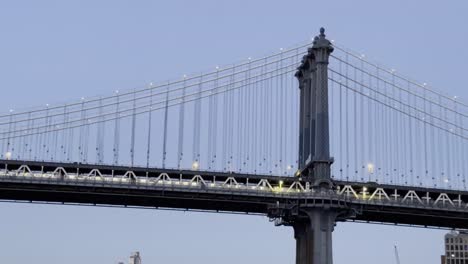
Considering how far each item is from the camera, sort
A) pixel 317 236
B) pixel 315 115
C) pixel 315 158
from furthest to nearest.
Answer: pixel 315 115, pixel 315 158, pixel 317 236

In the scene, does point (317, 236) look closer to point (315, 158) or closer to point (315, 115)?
point (315, 158)

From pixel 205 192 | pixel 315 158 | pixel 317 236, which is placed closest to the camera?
pixel 317 236

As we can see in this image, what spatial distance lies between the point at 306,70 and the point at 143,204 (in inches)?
1031

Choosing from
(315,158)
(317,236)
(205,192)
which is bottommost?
(317,236)

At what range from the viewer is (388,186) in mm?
100500

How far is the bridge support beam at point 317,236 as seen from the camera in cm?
9162

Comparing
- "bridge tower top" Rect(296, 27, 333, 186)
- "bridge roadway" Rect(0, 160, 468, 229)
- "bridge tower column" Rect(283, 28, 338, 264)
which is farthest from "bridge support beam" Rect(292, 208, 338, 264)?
"bridge tower top" Rect(296, 27, 333, 186)

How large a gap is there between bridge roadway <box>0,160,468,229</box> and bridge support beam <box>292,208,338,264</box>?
147cm

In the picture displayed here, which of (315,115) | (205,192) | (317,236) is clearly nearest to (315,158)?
(315,115)

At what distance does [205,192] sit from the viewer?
94.8 m

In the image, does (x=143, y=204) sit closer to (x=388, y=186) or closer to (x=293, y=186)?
(x=293, y=186)

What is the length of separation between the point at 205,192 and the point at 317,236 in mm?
12776

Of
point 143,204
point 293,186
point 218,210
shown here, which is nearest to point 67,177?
point 143,204

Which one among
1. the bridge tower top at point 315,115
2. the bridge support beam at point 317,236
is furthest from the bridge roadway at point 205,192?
the bridge tower top at point 315,115
